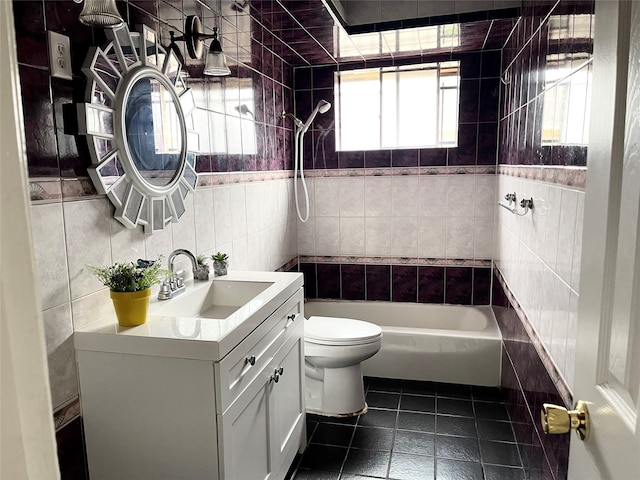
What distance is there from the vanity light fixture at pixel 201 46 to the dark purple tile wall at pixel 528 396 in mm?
1823

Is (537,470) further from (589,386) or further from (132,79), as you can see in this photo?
(132,79)

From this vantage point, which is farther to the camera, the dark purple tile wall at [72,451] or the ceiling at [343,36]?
the ceiling at [343,36]

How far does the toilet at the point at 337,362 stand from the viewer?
264 centimetres

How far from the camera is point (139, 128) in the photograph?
1.78 m

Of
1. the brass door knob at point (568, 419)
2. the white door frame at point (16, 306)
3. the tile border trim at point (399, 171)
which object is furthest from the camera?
the tile border trim at point (399, 171)

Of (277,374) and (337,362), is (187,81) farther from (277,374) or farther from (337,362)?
(337,362)

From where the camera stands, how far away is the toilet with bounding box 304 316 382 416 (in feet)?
8.66

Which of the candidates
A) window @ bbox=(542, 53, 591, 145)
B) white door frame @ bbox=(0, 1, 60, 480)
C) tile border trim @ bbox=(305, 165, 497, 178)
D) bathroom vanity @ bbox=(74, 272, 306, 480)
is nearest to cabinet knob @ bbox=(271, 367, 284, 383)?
bathroom vanity @ bbox=(74, 272, 306, 480)

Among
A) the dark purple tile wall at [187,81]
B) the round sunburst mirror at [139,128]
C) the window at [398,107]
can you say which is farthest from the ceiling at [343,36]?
the round sunburst mirror at [139,128]

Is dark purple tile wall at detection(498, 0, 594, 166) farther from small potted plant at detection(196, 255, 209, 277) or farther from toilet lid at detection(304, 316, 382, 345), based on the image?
small potted plant at detection(196, 255, 209, 277)

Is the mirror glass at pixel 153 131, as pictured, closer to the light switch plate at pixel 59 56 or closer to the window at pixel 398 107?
the light switch plate at pixel 59 56

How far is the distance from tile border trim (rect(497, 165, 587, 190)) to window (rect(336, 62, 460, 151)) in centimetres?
106

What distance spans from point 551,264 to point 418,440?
1.26m

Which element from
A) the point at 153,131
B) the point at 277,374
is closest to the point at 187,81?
the point at 153,131
